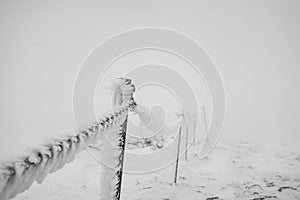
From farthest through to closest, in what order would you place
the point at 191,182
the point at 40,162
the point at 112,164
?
the point at 191,182
the point at 112,164
the point at 40,162

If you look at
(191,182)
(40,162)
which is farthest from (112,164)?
(191,182)

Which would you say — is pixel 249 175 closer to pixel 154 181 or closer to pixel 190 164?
pixel 190 164

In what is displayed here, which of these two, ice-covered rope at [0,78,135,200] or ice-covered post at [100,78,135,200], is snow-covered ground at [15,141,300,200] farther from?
ice-covered rope at [0,78,135,200]

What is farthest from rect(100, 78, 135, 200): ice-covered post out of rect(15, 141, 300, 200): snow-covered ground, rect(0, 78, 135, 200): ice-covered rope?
rect(15, 141, 300, 200): snow-covered ground

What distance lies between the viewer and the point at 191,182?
3670mm

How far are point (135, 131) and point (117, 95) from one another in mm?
7392

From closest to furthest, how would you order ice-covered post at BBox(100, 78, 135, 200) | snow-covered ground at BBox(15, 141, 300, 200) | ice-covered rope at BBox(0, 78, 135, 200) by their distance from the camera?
ice-covered rope at BBox(0, 78, 135, 200) < ice-covered post at BBox(100, 78, 135, 200) < snow-covered ground at BBox(15, 141, 300, 200)

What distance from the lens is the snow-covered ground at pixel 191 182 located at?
3.14 meters

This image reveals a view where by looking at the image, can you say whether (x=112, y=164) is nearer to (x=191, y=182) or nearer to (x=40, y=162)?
(x=40, y=162)

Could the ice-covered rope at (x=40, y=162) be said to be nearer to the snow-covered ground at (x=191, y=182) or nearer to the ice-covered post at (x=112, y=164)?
the ice-covered post at (x=112, y=164)

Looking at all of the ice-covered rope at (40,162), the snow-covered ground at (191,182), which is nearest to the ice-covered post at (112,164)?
the ice-covered rope at (40,162)

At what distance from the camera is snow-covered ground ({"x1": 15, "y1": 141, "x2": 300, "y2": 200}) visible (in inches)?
124

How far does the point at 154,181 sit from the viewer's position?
365 cm

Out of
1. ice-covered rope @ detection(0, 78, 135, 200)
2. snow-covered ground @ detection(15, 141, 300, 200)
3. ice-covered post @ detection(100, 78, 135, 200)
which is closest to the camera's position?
ice-covered rope @ detection(0, 78, 135, 200)
